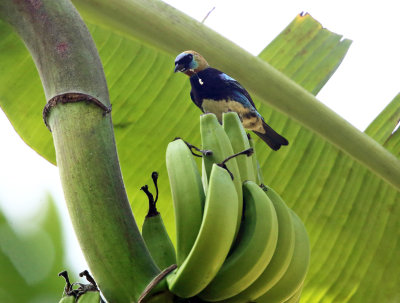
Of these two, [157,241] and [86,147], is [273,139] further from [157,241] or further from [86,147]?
[86,147]

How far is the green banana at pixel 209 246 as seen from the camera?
2.93 feet

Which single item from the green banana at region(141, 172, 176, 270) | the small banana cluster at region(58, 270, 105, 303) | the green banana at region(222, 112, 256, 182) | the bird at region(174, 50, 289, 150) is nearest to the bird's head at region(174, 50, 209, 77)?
the bird at region(174, 50, 289, 150)

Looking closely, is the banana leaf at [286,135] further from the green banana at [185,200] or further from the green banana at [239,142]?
the green banana at [185,200]

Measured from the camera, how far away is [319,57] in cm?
215

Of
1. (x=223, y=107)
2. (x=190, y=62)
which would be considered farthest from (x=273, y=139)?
(x=190, y=62)

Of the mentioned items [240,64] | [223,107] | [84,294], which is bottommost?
[84,294]

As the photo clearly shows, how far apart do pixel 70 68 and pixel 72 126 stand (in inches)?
4.6


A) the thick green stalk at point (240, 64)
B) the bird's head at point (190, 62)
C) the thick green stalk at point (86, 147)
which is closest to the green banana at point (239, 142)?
the thick green stalk at point (86, 147)

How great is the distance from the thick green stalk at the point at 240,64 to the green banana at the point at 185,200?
80 centimetres

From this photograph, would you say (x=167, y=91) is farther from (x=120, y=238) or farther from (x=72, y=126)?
(x=120, y=238)

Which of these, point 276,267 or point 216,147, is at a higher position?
point 216,147

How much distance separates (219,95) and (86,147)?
2.63 feet

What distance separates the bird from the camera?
1655 mm

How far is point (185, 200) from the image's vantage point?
97cm
